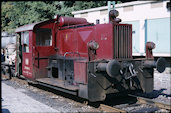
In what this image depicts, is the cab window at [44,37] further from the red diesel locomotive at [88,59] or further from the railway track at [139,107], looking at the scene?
the railway track at [139,107]

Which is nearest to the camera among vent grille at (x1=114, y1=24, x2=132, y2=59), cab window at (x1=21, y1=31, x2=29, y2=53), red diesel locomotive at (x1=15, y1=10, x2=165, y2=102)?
red diesel locomotive at (x1=15, y1=10, x2=165, y2=102)

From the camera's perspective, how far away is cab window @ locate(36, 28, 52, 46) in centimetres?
836

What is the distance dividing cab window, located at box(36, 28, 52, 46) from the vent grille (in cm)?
328

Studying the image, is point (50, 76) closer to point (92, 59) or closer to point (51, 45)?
point (51, 45)

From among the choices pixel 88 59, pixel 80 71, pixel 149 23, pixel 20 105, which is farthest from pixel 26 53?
pixel 149 23

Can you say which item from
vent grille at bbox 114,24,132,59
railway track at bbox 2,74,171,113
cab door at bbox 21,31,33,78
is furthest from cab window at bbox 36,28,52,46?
railway track at bbox 2,74,171,113

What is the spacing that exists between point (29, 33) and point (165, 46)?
894 centimetres

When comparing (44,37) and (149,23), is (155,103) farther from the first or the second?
(149,23)

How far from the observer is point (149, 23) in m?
14.3

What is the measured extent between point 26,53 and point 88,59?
393 centimetres

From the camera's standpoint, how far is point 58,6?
61.5 feet

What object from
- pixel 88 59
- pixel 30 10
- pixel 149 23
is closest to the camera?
pixel 88 59

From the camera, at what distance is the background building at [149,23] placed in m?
13.5

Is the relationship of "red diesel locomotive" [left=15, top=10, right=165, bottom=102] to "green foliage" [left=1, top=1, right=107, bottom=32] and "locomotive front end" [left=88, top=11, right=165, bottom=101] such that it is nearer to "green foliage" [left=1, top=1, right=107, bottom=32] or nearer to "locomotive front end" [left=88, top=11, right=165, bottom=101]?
"locomotive front end" [left=88, top=11, right=165, bottom=101]
